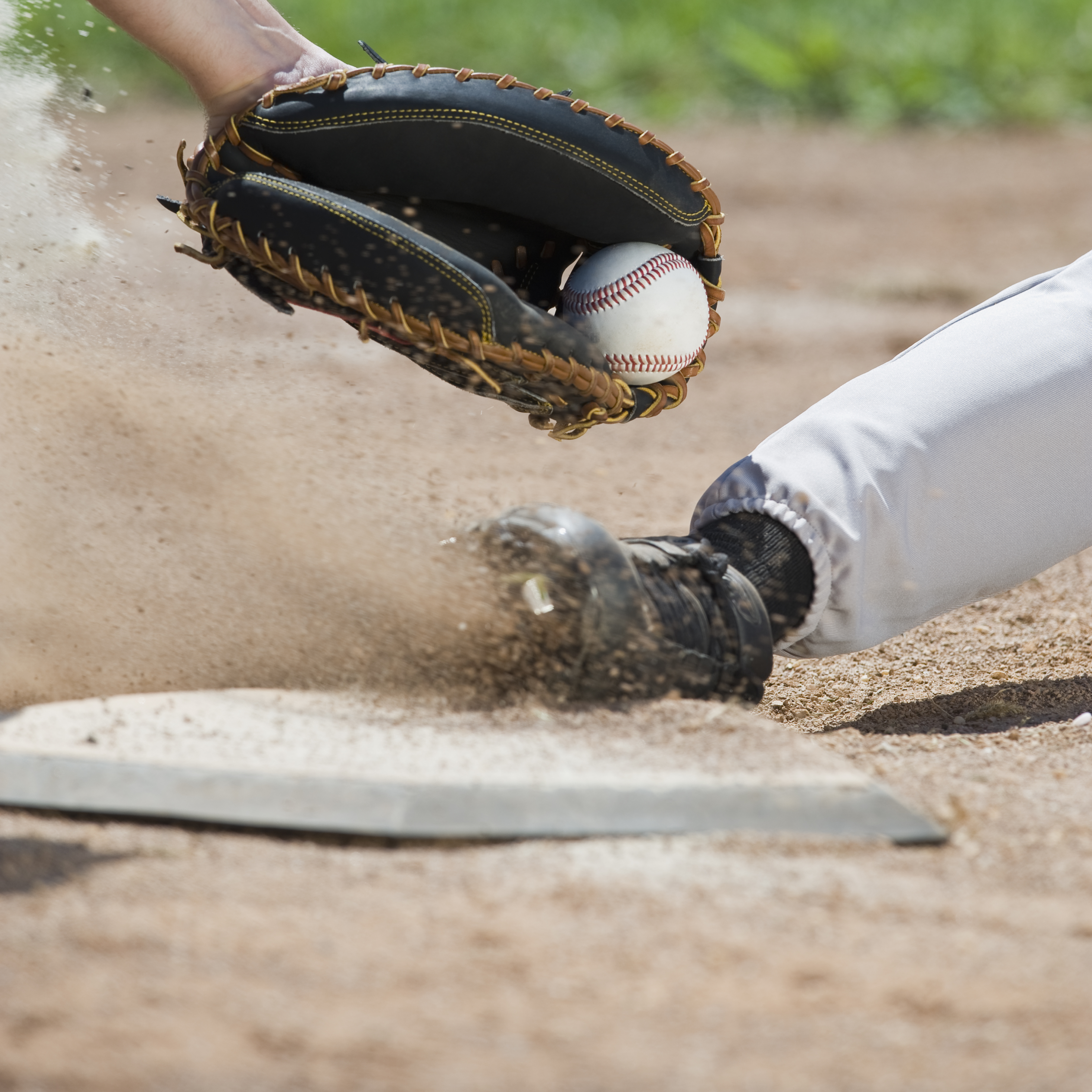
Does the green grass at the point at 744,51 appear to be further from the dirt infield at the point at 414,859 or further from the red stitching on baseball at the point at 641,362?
the red stitching on baseball at the point at 641,362

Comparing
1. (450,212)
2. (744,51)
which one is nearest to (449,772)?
(450,212)

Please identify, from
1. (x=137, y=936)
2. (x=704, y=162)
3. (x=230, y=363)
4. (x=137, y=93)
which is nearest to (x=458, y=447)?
(x=230, y=363)

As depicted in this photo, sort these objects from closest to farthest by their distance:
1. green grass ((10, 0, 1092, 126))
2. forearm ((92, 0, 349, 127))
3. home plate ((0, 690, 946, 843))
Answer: home plate ((0, 690, 946, 843)) → forearm ((92, 0, 349, 127)) → green grass ((10, 0, 1092, 126))

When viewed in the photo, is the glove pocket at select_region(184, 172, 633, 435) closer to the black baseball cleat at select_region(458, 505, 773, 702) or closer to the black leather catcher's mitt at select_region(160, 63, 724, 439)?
the black leather catcher's mitt at select_region(160, 63, 724, 439)

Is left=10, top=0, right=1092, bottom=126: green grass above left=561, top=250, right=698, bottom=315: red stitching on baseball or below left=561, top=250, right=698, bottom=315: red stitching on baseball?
above

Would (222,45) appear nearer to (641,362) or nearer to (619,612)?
(641,362)

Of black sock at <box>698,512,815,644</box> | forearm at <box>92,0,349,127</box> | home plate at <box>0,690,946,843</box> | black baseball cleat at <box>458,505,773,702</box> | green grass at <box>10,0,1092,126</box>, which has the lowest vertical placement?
home plate at <box>0,690,946,843</box>

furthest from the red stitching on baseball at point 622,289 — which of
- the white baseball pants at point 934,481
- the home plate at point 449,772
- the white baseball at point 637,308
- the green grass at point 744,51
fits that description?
the green grass at point 744,51

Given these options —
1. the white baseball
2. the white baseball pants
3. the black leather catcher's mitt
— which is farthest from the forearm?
the white baseball pants
